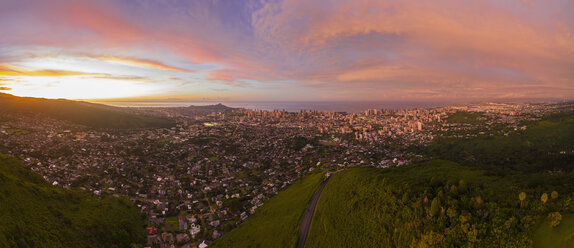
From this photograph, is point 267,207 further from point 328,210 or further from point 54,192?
point 54,192

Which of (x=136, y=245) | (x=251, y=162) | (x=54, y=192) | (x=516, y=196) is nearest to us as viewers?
(x=516, y=196)

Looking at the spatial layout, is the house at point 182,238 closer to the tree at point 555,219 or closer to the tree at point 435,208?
the tree at point 435,208

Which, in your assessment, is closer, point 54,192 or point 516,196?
point 516,196

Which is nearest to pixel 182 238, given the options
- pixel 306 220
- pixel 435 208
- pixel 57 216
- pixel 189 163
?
pixel 57 216

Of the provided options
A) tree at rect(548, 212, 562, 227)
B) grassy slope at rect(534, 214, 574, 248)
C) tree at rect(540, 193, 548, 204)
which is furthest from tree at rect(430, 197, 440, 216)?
tree at rect(548, 212, 562, 227)

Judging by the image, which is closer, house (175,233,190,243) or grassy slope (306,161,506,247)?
grassy slope (306,161,506,247)

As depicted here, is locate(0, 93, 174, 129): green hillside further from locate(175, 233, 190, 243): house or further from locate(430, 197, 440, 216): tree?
locate(430, 197, 440, 216): tree

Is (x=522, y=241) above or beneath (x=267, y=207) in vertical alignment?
above

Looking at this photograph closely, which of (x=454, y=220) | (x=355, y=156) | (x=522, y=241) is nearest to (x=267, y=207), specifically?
(x=454, y=220)
